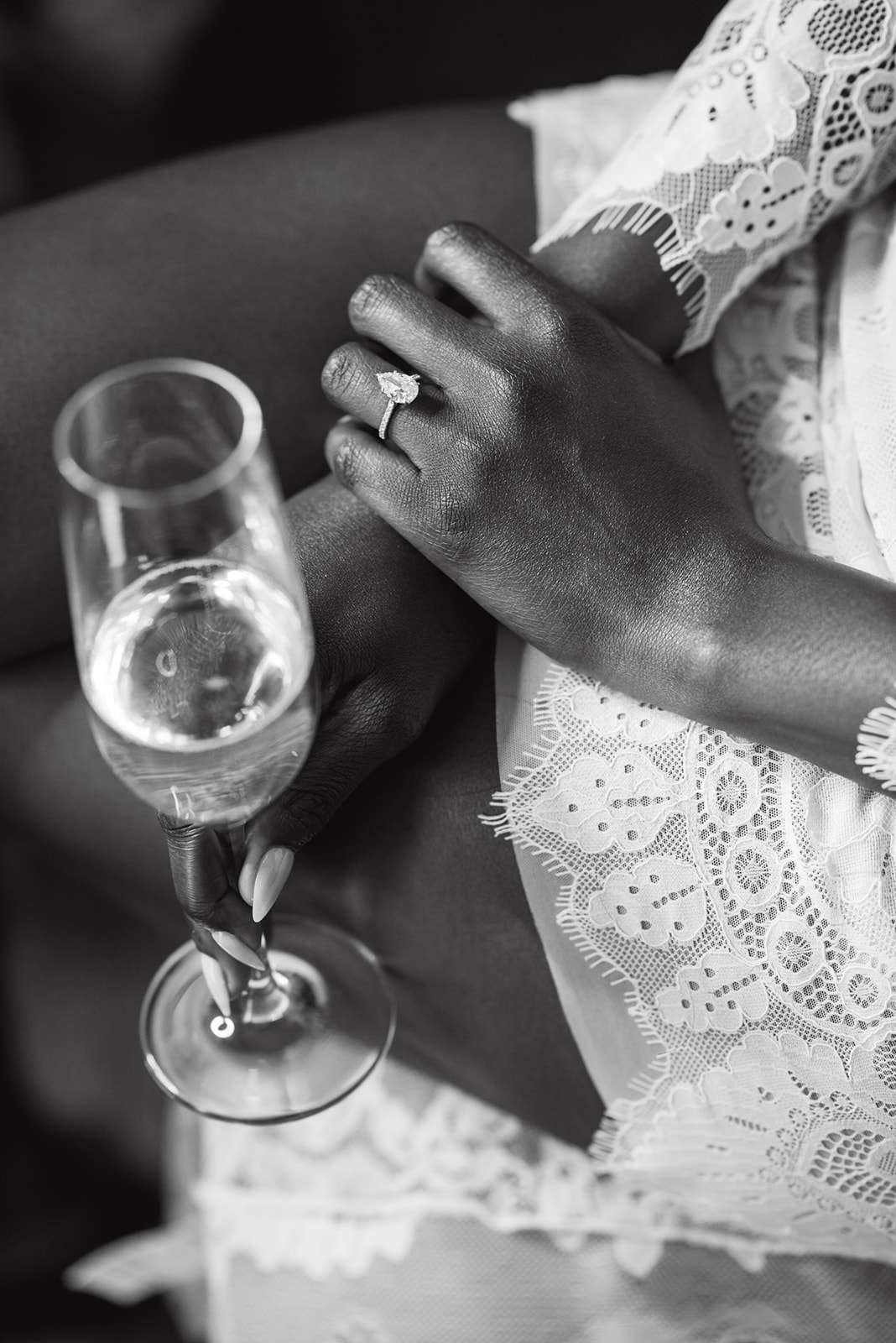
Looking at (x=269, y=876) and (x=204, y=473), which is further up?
(x=204, y=473)

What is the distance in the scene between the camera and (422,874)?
668 mm

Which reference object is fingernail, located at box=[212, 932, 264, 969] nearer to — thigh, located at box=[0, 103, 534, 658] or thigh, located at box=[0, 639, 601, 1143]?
thigh, located at box=[0, 639, 601, 1143]

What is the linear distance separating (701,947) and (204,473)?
1.00 feet

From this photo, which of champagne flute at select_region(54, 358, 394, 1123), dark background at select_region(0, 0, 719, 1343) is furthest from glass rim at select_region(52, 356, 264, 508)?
dark background at select_region(0, 0, 719, 1343)

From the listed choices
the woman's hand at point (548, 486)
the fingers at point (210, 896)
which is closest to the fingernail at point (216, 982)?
the fingers at point (210, 896)

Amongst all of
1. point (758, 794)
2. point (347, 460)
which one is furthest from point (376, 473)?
point (758, 794)

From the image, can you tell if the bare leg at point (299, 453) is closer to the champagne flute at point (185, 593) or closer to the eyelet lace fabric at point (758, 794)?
the eyelet lace fabric at point (758, 794)

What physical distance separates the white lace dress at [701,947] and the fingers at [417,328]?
0.12m

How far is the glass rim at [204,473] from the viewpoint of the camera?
16.2 inches

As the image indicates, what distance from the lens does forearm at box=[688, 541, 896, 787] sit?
1.83 feet

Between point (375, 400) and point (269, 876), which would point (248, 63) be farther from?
point (269, 876)

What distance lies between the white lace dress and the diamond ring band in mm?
136

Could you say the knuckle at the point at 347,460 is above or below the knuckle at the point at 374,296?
below

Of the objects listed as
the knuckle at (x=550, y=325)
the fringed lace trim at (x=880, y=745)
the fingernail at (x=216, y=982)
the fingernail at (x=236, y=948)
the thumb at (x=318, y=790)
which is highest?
the knuckle at (x=550, y=325)
